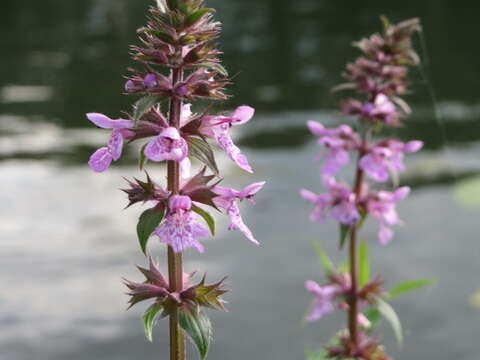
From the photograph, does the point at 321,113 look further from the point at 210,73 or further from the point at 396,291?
the point at 210,73

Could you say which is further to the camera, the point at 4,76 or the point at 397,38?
the point at 4,76

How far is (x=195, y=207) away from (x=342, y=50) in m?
7.06

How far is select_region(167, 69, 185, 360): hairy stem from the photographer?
3.81 feet

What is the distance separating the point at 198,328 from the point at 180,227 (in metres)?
0.17

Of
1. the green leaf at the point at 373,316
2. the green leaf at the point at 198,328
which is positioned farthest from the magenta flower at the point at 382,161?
the green leaf at the point at 198,328

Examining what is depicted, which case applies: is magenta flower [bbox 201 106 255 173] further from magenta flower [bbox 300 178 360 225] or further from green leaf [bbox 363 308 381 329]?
green leaf [bbox 363 308 381 329]

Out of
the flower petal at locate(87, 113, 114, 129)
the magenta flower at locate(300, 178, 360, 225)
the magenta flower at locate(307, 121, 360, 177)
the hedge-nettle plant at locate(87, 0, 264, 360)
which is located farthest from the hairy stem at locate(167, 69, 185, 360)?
the magenta flower at locate(307, 121, 360, 177)

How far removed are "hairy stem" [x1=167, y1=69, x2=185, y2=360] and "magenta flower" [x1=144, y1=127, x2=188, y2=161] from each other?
5 centimetres

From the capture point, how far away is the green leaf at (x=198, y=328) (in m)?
1.13

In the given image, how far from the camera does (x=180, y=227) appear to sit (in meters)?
1.12

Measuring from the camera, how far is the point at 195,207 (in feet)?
4.00

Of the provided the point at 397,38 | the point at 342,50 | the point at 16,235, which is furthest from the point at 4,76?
the point at 397,38

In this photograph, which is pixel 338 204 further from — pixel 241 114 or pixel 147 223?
pixel 147 223

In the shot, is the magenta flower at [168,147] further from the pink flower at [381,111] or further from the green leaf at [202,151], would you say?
the pink flower at [381,111]
